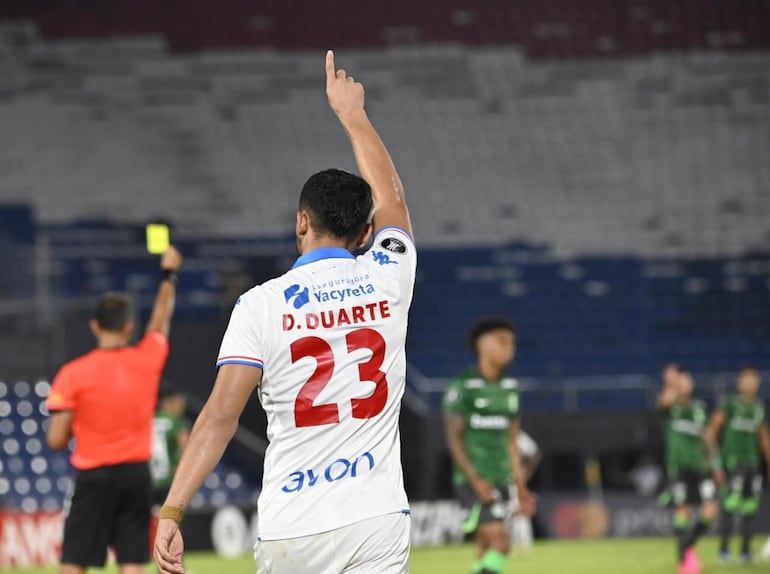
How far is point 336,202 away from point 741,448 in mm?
12798

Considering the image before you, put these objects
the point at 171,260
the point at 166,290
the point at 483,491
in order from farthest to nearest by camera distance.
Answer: the point at 483,491 → the point at 166,290 → the point at 171,260

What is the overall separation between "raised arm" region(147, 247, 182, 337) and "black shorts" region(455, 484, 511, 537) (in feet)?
10.5

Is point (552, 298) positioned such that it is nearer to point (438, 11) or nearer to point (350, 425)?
point (438, 11)

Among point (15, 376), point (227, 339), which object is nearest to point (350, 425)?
point (227, 339)

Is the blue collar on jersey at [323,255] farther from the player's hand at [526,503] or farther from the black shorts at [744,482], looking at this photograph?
the black shorts at [744,482]

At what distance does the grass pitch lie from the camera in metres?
14.7

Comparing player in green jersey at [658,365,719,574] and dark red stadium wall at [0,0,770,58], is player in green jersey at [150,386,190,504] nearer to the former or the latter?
player in green jersey at [658,365,719,574]

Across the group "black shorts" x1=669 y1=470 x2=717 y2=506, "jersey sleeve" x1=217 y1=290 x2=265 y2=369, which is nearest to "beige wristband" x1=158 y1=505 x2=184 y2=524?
"jersey sleeve" x1=217 y1=290 x2=265 y2=369

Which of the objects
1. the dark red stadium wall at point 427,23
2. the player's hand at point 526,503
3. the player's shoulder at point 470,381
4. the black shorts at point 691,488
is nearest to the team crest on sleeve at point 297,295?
the player's hand at point 526,503

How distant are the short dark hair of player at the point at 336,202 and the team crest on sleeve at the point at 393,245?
0.45ft

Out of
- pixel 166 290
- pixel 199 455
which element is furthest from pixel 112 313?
pixel 199 455

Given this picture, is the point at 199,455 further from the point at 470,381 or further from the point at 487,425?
the point at 487,425

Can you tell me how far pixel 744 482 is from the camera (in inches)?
631

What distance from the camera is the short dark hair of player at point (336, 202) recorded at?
13.5ft
